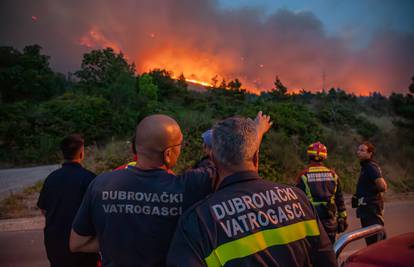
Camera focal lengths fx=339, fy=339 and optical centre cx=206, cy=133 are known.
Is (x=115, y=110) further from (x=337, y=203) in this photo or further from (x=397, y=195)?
(x=337, y=203)

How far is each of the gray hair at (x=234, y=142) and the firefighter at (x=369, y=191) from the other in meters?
3.70

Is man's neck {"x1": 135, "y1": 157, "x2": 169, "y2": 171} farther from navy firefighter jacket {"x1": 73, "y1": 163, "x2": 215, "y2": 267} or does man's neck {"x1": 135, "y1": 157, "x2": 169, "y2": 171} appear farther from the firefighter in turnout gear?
the firefighter in turnout gear

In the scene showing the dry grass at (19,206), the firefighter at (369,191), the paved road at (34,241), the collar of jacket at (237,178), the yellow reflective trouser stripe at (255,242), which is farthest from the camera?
the dry grass at (19,206)

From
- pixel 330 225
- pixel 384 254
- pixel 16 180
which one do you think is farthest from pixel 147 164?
pixel 16 180

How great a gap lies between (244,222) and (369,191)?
395cm

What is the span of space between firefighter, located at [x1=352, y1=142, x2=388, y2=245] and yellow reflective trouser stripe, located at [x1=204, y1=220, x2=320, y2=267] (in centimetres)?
361

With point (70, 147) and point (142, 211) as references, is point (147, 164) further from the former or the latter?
point (70, 147)

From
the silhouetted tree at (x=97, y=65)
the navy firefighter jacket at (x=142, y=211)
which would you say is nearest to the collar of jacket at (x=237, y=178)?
the navy firefighter jacket at (x=142, y=211)

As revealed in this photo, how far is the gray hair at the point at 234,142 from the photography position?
166 centimetres

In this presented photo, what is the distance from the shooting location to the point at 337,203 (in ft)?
14.3

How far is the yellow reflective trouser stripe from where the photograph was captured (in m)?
1.47

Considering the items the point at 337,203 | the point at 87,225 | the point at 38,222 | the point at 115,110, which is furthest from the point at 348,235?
the point at 115,110

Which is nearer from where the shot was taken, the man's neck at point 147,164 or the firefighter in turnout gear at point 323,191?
the man's neck at point 147,164

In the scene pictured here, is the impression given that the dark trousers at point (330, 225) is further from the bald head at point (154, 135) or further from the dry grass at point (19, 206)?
the dry grass at point (19, 206)
